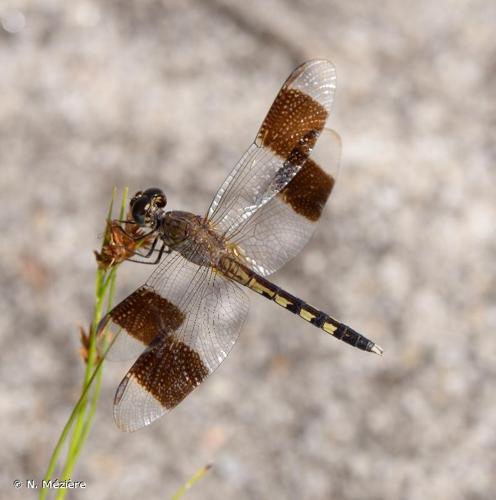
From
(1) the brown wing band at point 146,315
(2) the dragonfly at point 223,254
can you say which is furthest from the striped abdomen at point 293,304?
(1) the brown wing band at point 146,315

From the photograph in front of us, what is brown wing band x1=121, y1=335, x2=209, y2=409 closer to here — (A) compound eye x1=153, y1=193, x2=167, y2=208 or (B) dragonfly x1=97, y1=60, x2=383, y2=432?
(B) dragonfly x1=97, y1=60, x2=383, y2=432

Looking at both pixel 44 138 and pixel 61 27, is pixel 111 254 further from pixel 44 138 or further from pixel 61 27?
pixel 61 27

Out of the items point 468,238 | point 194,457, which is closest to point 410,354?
point 468,238

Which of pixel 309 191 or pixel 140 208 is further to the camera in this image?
pixel 309 191

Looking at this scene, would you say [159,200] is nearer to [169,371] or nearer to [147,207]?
[147,207]

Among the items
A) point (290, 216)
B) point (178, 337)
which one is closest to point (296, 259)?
point (290, 216)

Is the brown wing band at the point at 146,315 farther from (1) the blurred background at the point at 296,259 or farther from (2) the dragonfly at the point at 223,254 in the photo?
(1) the blurred background at the point at 296,259

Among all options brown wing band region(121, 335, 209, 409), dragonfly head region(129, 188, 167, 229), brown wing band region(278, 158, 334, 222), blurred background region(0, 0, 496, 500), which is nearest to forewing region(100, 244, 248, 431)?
brown wing band region(121, 335, 209, 409)
